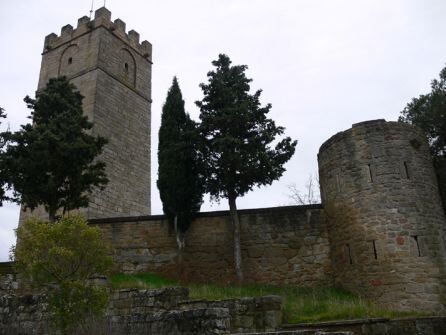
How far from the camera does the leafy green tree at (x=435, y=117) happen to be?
15008 millimetres

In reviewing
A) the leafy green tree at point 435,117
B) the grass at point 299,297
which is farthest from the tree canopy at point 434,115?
the grass at point 299,297

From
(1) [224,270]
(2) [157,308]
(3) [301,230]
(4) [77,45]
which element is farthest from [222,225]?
(4) [77,45]

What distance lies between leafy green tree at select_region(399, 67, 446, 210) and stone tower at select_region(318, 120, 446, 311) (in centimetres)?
221

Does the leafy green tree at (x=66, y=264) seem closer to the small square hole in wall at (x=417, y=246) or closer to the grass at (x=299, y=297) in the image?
A: the grass at (x=299, y=297)

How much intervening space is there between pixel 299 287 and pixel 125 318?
5.81 metres

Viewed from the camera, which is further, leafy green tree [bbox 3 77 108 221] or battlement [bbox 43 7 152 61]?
battlement [bbox 43 7 152 61]

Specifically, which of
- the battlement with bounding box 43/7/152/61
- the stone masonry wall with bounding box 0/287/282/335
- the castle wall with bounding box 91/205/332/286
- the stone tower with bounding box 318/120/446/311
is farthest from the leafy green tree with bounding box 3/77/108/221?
the battlement with bounding box 43/7/152/61

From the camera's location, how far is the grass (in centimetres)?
952

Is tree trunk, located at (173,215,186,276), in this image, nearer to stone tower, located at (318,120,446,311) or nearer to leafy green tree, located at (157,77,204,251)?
leafy green tree, located at (157,77,204,251)

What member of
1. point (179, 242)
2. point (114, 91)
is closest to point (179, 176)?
point (179, 242)

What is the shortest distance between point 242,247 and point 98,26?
16666 millimetres

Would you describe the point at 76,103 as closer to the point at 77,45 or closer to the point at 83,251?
the point at 83,251

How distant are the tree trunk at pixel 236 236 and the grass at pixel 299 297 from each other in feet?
1.39

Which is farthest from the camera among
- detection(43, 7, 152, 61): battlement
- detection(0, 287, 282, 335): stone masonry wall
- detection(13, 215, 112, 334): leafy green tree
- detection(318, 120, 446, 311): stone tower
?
detection(43, 7, 152, 61): battlement
